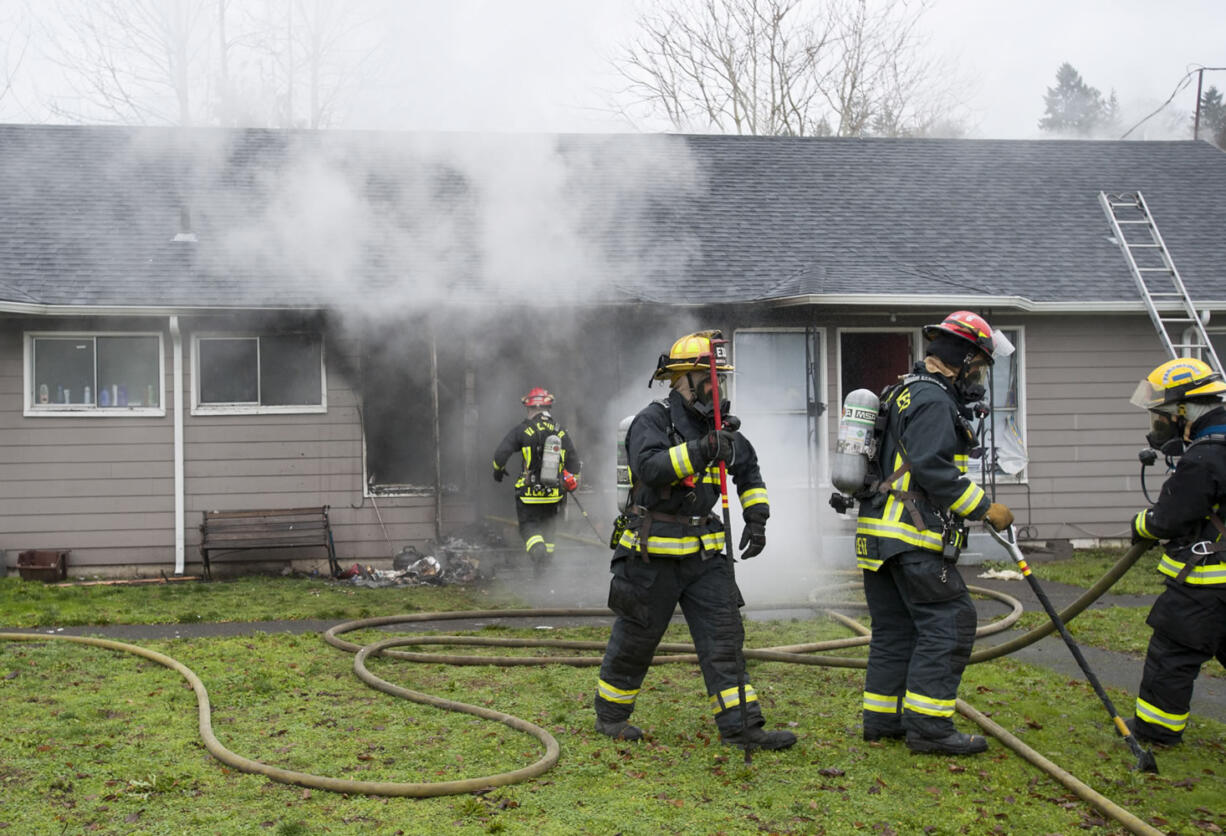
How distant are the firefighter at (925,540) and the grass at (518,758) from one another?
24 cm

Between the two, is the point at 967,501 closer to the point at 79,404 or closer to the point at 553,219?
the point at 553,219

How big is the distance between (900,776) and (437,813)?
202 centimetres

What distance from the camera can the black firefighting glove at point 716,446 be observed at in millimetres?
5246

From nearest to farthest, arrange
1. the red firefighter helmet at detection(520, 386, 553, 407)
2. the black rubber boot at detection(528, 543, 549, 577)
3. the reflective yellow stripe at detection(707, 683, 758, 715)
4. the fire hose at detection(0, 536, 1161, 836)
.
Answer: the fire hose at detection(0, 536, 1161, 836) → the reflective yellow stripe at detection(707, 683, 758, 715) → the black rubber boot at detection(528, 543, 549, 577) → the red firefighter helmet at detection(520, 386, 553, 407)

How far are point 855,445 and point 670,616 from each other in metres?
1.22

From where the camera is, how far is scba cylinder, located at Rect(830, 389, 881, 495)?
543cm

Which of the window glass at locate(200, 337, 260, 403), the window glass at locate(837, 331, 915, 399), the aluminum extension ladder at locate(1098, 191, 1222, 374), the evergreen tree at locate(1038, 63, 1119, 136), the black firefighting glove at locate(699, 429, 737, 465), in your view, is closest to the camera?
the black firefighting glove at locate(699, 429, 737, 465)

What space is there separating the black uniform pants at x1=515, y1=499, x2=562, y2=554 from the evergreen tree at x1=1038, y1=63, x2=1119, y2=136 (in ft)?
182

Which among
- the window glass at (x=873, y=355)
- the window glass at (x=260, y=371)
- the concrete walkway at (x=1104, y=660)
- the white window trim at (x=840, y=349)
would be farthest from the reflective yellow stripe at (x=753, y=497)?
the window glass at (x=873, y=355)

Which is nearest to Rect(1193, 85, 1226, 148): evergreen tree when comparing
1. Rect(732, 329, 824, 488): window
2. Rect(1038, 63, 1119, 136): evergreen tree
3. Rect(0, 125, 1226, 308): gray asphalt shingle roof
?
Rect(1038, 63, 1119, 136): evergreen tree

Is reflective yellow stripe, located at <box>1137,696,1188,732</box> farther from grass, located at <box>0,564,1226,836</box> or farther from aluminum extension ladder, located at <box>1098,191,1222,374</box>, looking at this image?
aluminum extension ladder, located at <box>1098,191,1222,374</box>

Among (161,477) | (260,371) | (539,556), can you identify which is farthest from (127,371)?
(539,556)

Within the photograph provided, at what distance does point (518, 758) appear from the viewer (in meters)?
5.20

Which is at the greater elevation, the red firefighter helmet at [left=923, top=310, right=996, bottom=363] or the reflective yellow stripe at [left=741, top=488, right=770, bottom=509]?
the red firefighter helmet at [left=923, top=310, right=996, bottom=363]
